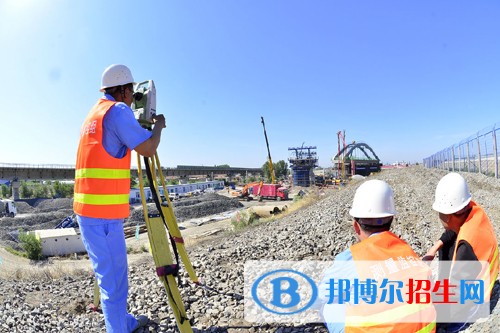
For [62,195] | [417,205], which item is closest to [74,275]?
[417,205]

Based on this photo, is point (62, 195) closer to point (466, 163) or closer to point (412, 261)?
point (466, 163)

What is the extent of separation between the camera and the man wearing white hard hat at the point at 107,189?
7.93ft

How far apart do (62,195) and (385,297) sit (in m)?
63.7

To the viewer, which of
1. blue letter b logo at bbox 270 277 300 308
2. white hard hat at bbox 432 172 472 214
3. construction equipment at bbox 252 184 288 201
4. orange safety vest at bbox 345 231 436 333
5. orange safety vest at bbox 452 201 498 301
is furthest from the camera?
construction equipment at bbox 252 184 288 201

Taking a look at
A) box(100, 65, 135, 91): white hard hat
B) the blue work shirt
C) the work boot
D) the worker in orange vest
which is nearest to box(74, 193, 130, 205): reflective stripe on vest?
the blue work shirt

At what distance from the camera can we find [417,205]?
8750 mm

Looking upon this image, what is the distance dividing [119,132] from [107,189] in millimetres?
452

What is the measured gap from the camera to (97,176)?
243 centimetres

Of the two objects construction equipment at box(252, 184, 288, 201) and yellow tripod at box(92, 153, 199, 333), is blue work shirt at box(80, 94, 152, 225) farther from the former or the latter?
construction equipment at box(252, 184, 288, 201)

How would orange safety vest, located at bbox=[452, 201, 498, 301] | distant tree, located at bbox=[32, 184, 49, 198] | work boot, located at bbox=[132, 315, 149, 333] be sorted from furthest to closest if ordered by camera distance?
distant tree, located at bbox=[32, 184, 49, 198] → work boot, located at bbox=[132, 315, 149, 333] → orange safety vest, located at bbox=[452, 201, 498, 301]

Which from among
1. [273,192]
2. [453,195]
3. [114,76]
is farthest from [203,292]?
[273,192]

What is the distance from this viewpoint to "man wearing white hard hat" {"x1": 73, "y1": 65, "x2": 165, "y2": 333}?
2.42 metres

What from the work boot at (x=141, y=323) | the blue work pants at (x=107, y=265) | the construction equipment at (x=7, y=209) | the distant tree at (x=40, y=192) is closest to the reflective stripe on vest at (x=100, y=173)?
the blue work pants at (x=107, y=265)

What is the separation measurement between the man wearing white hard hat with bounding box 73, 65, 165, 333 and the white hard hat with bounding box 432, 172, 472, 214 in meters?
2.38
